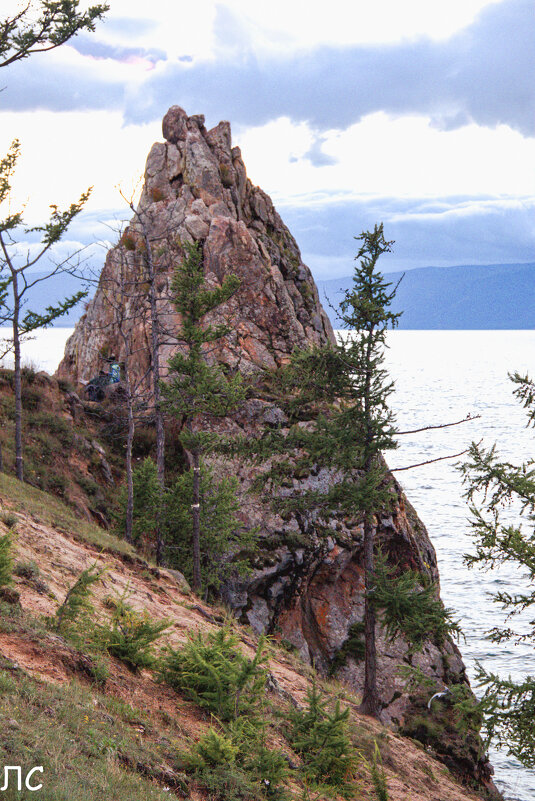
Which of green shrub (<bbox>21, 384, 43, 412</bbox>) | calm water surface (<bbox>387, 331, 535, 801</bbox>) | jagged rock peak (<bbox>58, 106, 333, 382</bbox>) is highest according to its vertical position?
jagged rock peak (<bbox>58, 106, 333, 382</bbox>)

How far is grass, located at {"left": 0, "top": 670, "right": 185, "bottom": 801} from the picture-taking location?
21.4ft

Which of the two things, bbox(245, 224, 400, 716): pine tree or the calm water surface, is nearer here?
bbox(245, 224, 400, 716): pine tree

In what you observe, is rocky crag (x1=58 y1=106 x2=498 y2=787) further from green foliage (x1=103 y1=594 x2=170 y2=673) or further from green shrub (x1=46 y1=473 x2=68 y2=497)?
green foliage (x1=103 y1=594 x2=170 y2=673)

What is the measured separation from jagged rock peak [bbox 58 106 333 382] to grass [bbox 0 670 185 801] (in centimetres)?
2677

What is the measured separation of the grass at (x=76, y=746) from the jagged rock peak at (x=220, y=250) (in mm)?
26773

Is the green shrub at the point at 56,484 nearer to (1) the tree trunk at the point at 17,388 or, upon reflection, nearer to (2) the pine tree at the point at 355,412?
(1) the tree trunk at the point at 17,388

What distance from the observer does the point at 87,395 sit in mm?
37062

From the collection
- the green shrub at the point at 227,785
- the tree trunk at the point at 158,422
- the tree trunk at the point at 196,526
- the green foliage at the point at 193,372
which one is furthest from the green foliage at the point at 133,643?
the tree trunk at the point at 158,422

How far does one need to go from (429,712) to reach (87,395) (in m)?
23.8

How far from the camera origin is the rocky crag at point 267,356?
2609 centimetres

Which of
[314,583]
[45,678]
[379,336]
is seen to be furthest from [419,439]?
[45,678]

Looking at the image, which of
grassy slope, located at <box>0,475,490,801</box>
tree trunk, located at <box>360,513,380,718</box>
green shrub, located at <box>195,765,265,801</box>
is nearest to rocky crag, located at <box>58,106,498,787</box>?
tree trunk, located at <box>360,513,380,718</box>

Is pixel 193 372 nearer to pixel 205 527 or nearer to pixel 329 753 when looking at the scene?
pixel 205 527

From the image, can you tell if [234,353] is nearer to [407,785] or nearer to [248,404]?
[248,404]
